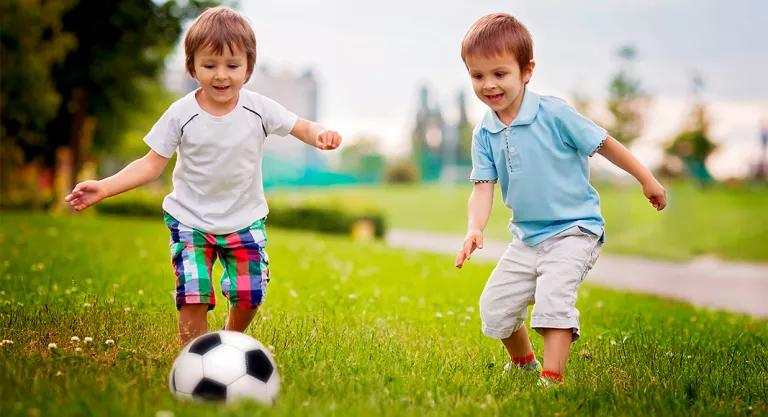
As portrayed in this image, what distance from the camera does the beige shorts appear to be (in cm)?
425

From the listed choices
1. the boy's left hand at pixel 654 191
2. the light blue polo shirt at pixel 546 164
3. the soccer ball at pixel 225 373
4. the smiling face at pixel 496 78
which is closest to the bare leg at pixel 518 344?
the light blue polo shirt at pixel 546 164

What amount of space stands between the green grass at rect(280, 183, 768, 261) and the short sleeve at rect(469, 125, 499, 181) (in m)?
16.9

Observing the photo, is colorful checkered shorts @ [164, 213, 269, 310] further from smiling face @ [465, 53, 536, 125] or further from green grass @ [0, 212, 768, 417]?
smiling face @ [465, 53, 536, 125]

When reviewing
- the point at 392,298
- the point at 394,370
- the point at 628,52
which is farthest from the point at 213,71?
the point at 628,52

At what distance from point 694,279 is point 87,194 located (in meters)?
14.5

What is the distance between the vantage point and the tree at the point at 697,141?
40188mm

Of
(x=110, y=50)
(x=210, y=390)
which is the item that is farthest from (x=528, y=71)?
→ (x=110, y=50)

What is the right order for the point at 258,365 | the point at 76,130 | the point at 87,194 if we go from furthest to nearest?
the point at 76,130, the point at 87,194, the point at 258,365

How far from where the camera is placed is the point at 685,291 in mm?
14008

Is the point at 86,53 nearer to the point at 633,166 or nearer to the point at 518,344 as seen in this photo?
the point at 518,344

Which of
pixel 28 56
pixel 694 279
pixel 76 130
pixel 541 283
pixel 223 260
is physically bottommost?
pixel 694 279

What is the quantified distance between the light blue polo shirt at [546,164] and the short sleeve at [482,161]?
0.20 feet

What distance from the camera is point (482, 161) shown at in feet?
14.9

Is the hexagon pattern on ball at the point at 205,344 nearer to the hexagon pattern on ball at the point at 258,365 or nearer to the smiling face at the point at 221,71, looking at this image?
the hexagon pattern on ball at the point at 258,365
